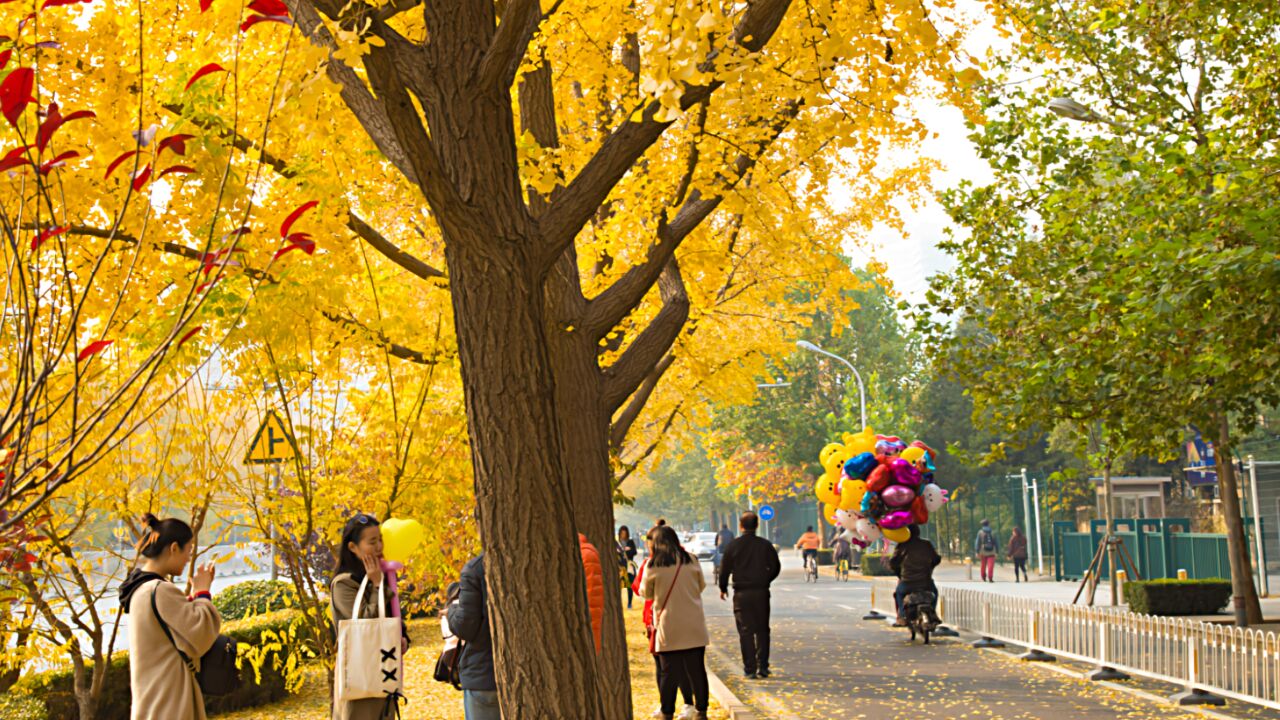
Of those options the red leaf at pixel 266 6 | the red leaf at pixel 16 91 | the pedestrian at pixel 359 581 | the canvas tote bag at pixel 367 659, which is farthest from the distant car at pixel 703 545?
the red leaf at pixel 16 91

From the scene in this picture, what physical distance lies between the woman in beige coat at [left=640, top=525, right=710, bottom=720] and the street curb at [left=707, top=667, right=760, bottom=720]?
29cm

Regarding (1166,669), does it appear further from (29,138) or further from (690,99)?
(29,138)

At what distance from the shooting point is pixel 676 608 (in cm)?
1117

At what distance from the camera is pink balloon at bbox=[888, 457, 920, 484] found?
1895 cm

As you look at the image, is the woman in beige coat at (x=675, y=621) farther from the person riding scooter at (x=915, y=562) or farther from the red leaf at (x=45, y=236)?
the red leaf at (x=45, y=236)

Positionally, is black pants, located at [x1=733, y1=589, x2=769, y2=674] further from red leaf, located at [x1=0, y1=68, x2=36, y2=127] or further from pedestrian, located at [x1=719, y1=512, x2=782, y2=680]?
red leaf, located at [x1=0, y1=68, x2=36, y2=127]

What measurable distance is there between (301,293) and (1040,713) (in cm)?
759


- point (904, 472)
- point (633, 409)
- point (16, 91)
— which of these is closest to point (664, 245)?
point (16, 91)

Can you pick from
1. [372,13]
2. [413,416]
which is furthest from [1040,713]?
[372,13]

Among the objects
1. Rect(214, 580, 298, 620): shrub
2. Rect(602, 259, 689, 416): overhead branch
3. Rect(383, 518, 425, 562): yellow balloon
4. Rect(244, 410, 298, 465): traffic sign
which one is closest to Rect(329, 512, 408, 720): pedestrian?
Rect(383, 518, 425, 562): yellow balloon

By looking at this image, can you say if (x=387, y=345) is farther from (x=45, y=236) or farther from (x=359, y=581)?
(x=45, y=236)

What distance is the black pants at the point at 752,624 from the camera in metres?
14.4

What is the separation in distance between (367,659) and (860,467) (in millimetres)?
14018

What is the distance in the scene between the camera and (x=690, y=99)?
219 inches
